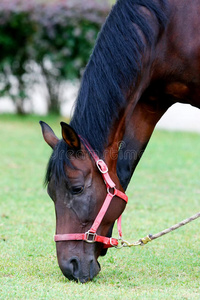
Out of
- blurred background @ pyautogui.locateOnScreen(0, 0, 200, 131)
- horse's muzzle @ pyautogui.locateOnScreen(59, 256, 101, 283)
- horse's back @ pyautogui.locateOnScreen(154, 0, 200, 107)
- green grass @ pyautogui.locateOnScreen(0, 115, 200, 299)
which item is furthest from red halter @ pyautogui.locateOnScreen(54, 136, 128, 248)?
blurred background @ pyautogui.locateOnScreen(0, 0, 200, 131)

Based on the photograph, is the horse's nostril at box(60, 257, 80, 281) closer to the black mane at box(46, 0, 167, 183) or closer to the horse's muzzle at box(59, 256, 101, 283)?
the horse's muzzle at box(59, 256, 101, 283)

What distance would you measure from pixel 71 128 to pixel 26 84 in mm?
8678

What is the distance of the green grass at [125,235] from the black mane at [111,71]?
0.75m

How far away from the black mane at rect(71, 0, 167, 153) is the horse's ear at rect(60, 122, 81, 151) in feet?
0.34

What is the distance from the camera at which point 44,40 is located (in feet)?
37.8

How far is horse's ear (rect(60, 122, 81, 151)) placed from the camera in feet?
11.1

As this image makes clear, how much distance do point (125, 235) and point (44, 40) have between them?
7492 millimetres

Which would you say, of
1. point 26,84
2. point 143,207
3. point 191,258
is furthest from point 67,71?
point 191,258

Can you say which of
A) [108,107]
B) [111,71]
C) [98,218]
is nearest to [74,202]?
[98,218]

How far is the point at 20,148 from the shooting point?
9305mm

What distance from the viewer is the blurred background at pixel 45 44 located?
36.9ft

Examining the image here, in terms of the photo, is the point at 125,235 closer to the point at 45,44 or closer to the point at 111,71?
the point at 111,71

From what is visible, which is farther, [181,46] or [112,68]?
[181,46]

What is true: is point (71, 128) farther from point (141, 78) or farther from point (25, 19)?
point (25, 19)
